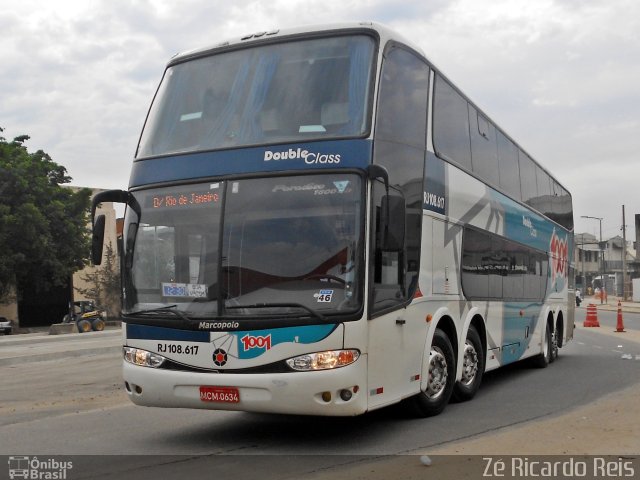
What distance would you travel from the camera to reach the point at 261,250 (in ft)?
24.1

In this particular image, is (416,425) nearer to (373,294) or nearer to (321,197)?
(373,294)

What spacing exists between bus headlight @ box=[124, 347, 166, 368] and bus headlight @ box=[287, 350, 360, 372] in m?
1.40

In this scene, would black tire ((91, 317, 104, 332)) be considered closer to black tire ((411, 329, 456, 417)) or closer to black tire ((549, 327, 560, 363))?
black tire ((549, 327, 560, 363))

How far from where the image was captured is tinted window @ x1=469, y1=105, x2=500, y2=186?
11.1 metres

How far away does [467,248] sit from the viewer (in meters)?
10.3

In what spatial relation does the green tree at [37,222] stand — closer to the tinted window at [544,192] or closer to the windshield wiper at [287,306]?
the tinted window at [544,192]

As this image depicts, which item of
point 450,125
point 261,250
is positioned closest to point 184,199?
point 261,250

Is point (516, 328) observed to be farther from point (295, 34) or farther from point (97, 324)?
point (97, 324)

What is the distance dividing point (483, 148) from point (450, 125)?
1.71 meters

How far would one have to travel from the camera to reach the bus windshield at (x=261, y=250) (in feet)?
23.6

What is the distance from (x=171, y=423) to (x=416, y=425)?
9.12ft

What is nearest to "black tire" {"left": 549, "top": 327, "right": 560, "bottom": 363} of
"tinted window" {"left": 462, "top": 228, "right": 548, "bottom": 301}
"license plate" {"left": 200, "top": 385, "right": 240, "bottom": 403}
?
"tinted window" {"left": 462, "top": 228, "right": 548, "bottom": 301}

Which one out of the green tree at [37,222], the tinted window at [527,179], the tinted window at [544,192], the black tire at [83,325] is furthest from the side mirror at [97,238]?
the green tree at [37,222]

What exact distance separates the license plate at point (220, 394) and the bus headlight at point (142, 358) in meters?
0.58
